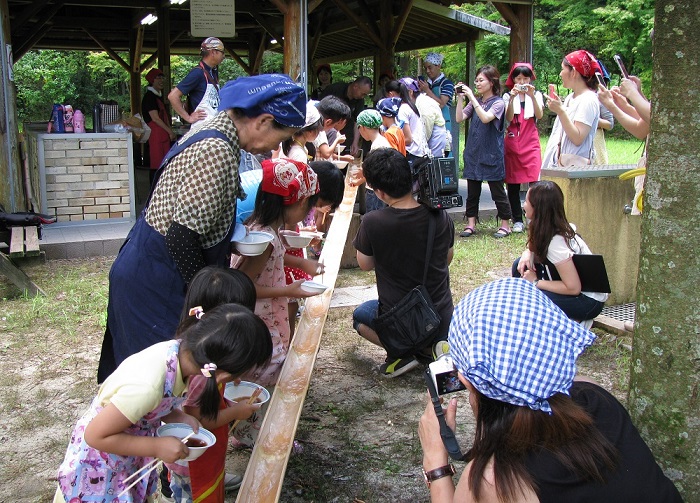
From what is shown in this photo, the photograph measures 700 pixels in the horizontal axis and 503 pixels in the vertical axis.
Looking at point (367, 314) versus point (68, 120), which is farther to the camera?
point (68, 120)

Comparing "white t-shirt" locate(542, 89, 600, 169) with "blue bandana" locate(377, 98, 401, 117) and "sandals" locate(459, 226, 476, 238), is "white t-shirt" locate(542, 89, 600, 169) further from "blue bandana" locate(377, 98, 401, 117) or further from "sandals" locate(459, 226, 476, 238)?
"sandals" locate(459, 226, 476, 238)

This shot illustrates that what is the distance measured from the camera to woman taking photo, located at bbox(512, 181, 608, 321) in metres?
4.07

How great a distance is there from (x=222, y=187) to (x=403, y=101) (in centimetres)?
553

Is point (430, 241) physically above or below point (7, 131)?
below

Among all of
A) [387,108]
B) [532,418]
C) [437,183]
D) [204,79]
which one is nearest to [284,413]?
[532,418]

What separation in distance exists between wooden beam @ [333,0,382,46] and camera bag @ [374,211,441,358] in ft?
24.3

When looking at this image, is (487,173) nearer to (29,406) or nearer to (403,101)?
(403,101)

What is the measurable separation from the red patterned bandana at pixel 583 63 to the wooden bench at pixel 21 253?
4604 mm

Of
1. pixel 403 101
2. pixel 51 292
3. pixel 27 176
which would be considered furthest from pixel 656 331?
pixel 27 176

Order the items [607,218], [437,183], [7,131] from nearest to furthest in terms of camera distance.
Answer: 1. [437,183]
2. [607,218]
3. [7,131]

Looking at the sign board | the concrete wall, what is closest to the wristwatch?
the concrete wall

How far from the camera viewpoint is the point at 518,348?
5.28 feet

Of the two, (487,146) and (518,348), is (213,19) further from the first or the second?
(518,348)

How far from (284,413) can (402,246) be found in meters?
1.46
